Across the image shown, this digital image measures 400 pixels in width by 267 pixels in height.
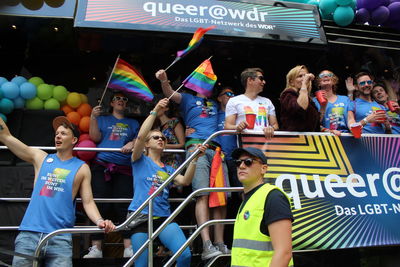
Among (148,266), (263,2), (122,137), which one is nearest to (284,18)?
(263,2)

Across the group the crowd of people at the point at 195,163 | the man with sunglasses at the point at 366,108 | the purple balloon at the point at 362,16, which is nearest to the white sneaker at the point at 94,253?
the crowd of people at the point at 195,163

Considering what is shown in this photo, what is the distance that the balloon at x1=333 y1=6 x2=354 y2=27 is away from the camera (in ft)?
20.9

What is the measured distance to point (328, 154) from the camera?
461 cm

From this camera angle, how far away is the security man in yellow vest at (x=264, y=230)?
8.14 feet

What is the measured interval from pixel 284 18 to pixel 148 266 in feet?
14.4

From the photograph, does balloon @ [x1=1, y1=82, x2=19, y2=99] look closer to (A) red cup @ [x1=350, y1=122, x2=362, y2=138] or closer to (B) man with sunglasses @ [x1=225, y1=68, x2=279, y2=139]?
(B) man with sunglasses @ [x1=225, y1=68, x2=279, y2=139]

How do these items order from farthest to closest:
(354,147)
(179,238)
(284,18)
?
(284,18), (354,147), (179,238)

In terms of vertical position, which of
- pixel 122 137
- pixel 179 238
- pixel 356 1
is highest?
pixel 356 1

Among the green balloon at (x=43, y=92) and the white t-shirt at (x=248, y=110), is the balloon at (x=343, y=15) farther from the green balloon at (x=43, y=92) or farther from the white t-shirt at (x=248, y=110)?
the green balloon at (x=43, y=92)

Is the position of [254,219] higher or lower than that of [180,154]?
lower

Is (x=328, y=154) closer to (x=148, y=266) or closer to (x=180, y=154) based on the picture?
(x=180, y=154)

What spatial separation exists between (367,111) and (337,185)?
1.53 metres

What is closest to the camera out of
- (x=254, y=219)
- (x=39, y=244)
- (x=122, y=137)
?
(x=254, y=219)

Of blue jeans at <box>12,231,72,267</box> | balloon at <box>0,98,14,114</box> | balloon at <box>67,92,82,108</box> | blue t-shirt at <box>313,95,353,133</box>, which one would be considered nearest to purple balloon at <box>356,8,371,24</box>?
blue t-shirt at <box>313,95,353,133</box>
